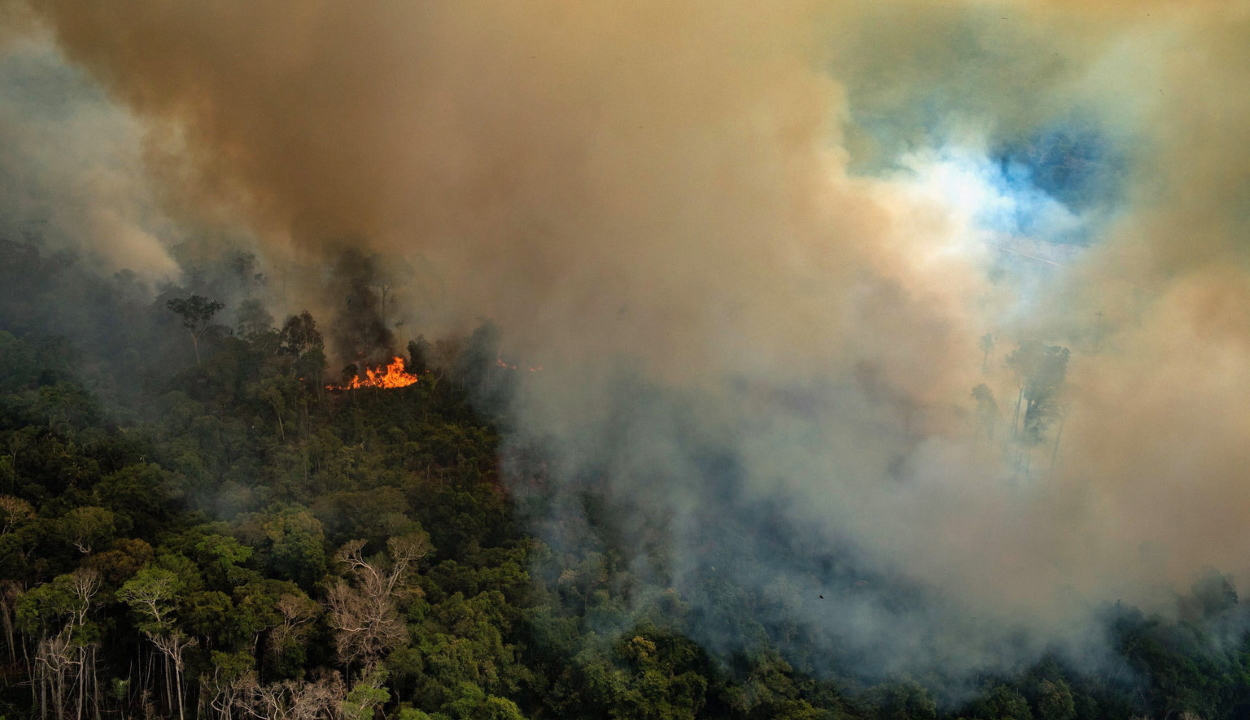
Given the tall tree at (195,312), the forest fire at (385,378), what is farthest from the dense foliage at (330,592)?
the forest fire at (385,378)

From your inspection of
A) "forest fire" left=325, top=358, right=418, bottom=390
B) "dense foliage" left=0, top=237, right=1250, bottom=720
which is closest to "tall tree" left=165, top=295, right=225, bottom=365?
"dense foliage" left=0, top=237, right=1250, bottom=720

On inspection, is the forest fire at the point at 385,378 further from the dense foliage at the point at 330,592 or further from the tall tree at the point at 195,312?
the tall tree at the point at 195,312

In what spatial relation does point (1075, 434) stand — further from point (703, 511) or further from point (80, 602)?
point (80, 602)

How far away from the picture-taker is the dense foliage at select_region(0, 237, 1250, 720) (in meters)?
16.5

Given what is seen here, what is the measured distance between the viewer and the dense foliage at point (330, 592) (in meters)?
16.5

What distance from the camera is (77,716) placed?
16.4 meters

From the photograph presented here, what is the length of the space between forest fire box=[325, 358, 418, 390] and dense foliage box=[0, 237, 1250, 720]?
7.47ft

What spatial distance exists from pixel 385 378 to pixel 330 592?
14048 mm

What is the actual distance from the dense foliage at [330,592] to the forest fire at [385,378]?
228 centimetres

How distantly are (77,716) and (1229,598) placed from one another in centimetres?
2828

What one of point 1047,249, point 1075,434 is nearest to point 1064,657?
point 1075,434

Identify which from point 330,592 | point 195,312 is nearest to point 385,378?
point 195,312

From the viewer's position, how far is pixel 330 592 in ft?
59.0

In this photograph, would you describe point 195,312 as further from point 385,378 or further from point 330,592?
point 330,592
